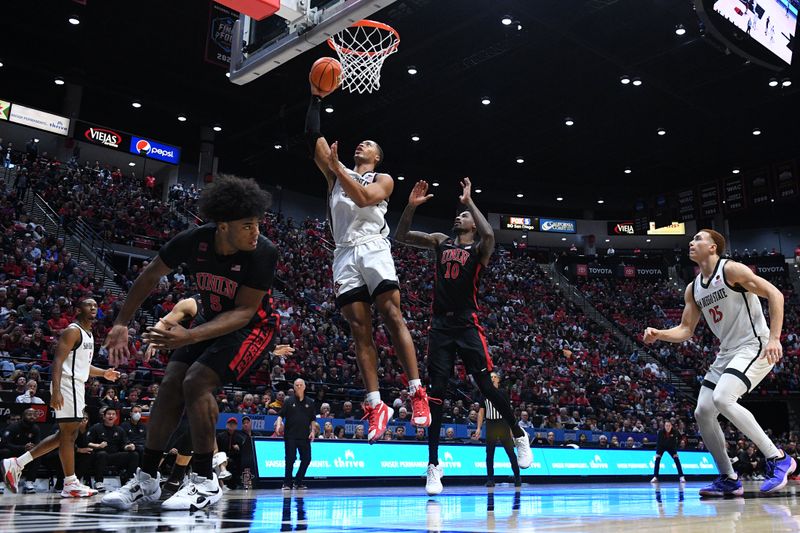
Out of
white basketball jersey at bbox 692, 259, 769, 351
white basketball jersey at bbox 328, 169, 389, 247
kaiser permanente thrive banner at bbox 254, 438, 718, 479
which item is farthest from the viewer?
kaiser permanente thrive banner at bbox 254, 438, 718, 479

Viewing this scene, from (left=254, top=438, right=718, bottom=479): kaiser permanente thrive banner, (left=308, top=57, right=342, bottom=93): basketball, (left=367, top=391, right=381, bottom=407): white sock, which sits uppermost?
(left=308, top=57, right=342, bottom=93): basketball

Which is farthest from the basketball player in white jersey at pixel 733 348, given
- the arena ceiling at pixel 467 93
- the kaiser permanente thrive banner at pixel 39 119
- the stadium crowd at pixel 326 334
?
the kaiser permanente thrive banner at pixel 39 119

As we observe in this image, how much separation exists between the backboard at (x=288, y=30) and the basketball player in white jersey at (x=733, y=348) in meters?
3.71

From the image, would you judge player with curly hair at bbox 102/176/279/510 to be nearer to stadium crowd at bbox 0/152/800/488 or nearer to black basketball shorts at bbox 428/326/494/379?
black basketball shorts at bbox 428/326/494/379

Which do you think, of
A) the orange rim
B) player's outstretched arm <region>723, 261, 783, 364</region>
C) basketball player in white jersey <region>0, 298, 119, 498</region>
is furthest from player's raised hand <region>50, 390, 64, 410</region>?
player's outstretched arm <region>723, 261, 783, 364</region>

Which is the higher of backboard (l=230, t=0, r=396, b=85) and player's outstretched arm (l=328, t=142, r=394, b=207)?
backboard (l=230, t=0, r=396, b=85)

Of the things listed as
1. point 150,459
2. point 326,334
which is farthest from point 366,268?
point 326,334

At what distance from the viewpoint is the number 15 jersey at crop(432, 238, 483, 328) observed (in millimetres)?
5980

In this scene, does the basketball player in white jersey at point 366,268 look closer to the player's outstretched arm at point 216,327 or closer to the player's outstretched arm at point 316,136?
the player's outstretched arm at point 316,136

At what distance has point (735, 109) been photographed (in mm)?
22797

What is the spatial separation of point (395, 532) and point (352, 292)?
7.89 ft

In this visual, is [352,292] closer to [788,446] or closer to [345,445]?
[345,445]

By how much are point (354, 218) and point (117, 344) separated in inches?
Result: 74.8

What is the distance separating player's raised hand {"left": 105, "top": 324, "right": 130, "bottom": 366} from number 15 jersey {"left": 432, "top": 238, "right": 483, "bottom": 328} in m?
2.99
